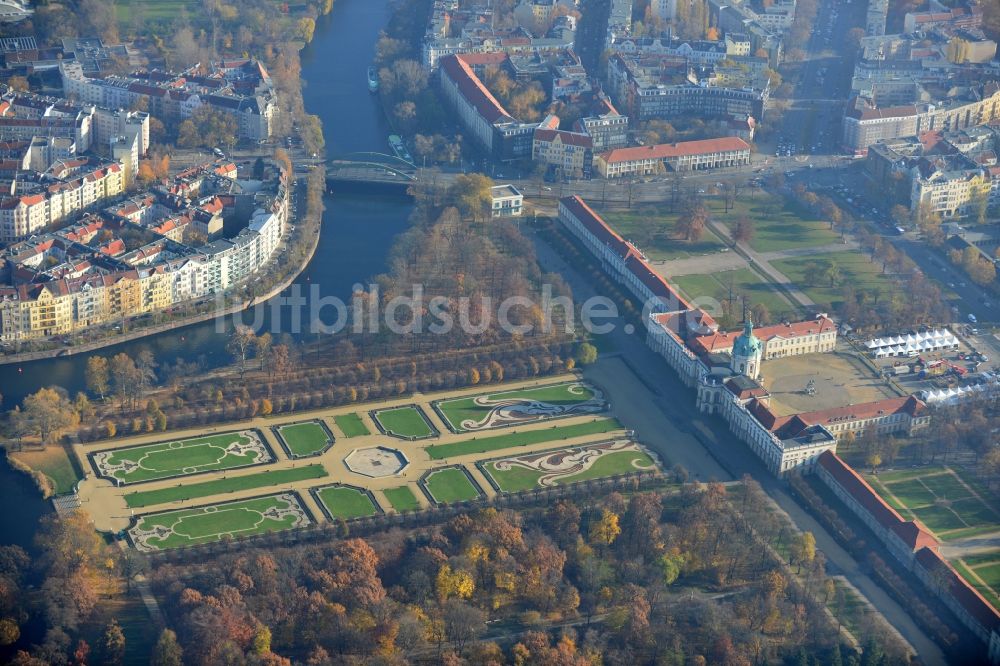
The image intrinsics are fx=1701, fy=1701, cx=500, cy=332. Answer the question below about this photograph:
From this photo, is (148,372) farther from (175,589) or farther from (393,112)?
(393,112)

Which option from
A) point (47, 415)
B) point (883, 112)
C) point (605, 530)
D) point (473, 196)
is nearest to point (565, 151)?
point (473, 196)

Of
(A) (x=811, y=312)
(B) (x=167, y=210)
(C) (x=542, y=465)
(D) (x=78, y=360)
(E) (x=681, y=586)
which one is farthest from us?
(B) (x=167, y=210)

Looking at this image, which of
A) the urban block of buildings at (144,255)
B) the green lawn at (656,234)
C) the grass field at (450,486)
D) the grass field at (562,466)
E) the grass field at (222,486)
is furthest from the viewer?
the green lawn at (656,234)

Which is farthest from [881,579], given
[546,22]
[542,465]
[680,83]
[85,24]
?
[85,24]

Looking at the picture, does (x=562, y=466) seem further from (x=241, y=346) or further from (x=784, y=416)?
(x=241, y=346)

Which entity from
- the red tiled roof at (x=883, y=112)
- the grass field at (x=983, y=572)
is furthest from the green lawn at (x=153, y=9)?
the grass field at (x=983, y=572)

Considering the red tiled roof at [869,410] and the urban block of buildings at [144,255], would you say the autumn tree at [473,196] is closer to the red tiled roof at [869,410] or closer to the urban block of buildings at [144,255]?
the urban block of buildings at [144,255]
